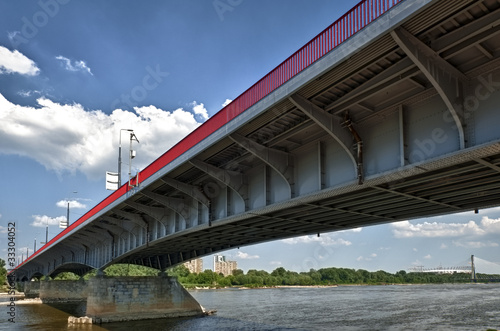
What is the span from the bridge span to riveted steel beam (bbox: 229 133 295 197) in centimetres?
4

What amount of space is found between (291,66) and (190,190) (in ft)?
35.4

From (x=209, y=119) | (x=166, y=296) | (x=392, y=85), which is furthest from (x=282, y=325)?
(x=392, y=85)

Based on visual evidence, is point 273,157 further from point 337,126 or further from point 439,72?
point 439,72

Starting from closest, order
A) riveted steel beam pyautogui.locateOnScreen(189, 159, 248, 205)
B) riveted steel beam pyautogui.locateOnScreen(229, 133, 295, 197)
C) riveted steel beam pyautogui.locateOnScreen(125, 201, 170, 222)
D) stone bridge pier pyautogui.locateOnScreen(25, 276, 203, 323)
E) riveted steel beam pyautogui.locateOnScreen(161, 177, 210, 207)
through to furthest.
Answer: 1. riveted steel beam pyautogui.locateOnScreen(229, 133, 295, 197)
2. riveted steel beam pyautogui.locateOnScreen(189, 159, 248, 205)
3. riveted steel beam pyautogui.locateOnScreen(161, 177, 210, 207)
4. riveted steel beam pyautogui.locateOnScreen(125, 201, 170, 222)
5. stone bridge pier pyautogui.locateOnScreen(25, 276, 203, 323)

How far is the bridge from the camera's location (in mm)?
9055

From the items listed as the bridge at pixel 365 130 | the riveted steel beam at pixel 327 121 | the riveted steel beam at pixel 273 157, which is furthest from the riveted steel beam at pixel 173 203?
the riveted steel beam at pixel 327 121

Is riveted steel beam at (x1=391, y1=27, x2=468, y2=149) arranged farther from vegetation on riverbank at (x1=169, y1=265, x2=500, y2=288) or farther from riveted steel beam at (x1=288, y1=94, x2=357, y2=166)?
vegetation on riverbank at (x1=169, y1=265, x2=500, y2=288)

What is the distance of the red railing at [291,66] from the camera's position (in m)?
9.64

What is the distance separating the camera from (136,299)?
38.4m

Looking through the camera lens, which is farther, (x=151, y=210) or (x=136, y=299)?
Answer: (x=136, y=299)

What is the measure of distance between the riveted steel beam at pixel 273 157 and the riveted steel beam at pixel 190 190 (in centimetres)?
646

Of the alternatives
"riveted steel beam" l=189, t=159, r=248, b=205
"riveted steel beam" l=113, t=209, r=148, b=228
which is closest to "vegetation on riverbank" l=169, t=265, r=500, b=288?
"riveted steel beam" l=113, t=209, r=148, b=228

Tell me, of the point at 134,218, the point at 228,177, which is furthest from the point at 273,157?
the point at 134,218

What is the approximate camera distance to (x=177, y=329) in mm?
31703
